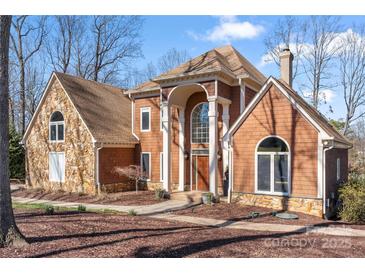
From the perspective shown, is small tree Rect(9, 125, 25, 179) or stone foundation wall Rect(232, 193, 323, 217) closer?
stone foundation wall Rect(232, 193, 323, 217)

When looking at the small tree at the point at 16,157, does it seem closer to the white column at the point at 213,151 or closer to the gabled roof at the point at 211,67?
the gabled roof at the point at 211,67

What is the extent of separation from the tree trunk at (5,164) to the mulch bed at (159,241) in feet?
1.21

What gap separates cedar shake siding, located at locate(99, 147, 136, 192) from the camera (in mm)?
16594

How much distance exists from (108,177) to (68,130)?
151 inches

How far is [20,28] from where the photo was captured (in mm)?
29219

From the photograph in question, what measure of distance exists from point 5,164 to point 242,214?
8234mm

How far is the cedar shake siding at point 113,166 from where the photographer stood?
653 inches

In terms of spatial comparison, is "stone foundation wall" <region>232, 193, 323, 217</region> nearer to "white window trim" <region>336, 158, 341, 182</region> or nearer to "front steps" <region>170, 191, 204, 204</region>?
"front steps" <region>170, 191, 204, 204</region>

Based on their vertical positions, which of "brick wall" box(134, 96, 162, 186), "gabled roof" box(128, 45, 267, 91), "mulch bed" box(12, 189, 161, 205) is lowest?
"mulch bed" box(12, 189, 161, 205)

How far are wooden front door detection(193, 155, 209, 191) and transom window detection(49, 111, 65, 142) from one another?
27.3ft

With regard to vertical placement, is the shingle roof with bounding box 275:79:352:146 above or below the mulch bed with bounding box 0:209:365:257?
above

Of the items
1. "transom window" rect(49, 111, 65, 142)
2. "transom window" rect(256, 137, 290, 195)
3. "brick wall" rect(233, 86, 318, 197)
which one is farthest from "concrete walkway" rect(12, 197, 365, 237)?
"transom window" rect(49, 111, 65, 142)

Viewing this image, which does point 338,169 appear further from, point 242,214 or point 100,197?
point 100,197

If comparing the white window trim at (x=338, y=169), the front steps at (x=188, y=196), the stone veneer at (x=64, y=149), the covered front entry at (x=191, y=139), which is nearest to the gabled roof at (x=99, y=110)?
the stone veneer at (x=64, y=149)
